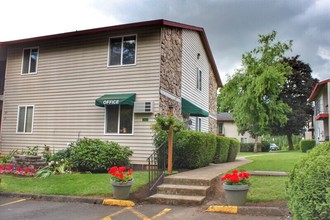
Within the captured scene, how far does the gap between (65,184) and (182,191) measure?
141 inches

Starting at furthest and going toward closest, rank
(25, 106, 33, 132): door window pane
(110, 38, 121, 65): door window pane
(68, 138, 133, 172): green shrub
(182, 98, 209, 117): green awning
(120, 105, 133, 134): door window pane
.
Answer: (25, 106, 33, 132): door window pane
(182, 98, 209, 117): green awning
(110, 38, 121, 65): door window pane
(120, 105, 133, 134): door window pane
(68, 138, 133, 172): green shrub

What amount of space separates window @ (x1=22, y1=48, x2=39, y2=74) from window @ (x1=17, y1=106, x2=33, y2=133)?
1.88 meters

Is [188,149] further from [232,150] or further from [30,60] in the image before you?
[30,60]

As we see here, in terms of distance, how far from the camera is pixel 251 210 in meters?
6.37

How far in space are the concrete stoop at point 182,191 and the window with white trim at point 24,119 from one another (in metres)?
9.30

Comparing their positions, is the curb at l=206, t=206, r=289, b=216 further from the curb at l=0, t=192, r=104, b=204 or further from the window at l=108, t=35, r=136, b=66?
the window at l=108, t=35, r=136, b=66

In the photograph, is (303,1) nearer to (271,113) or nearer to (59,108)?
(59,108)

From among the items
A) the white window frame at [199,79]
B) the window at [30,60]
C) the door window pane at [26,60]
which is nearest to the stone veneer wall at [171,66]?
the white window frame at [199,79]

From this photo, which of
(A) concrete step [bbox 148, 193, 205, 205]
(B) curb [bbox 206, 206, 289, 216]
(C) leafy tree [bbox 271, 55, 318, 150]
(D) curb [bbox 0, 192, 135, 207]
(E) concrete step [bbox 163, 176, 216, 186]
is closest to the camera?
(B) curb [bbox 206, 206, 289, 216]

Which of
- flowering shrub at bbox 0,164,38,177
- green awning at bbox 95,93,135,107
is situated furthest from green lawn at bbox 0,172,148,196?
green awning at bbox 95,93,135,107

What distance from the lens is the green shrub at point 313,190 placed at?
144 inches

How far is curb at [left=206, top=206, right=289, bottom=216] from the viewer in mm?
6164

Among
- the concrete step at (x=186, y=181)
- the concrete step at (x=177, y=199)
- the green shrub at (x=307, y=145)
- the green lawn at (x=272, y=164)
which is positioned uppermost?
the green shrub at (x=307, y=145)

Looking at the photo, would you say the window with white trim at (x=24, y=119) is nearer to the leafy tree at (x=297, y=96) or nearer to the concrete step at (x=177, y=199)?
the concrete step at (x=177, y=199)
